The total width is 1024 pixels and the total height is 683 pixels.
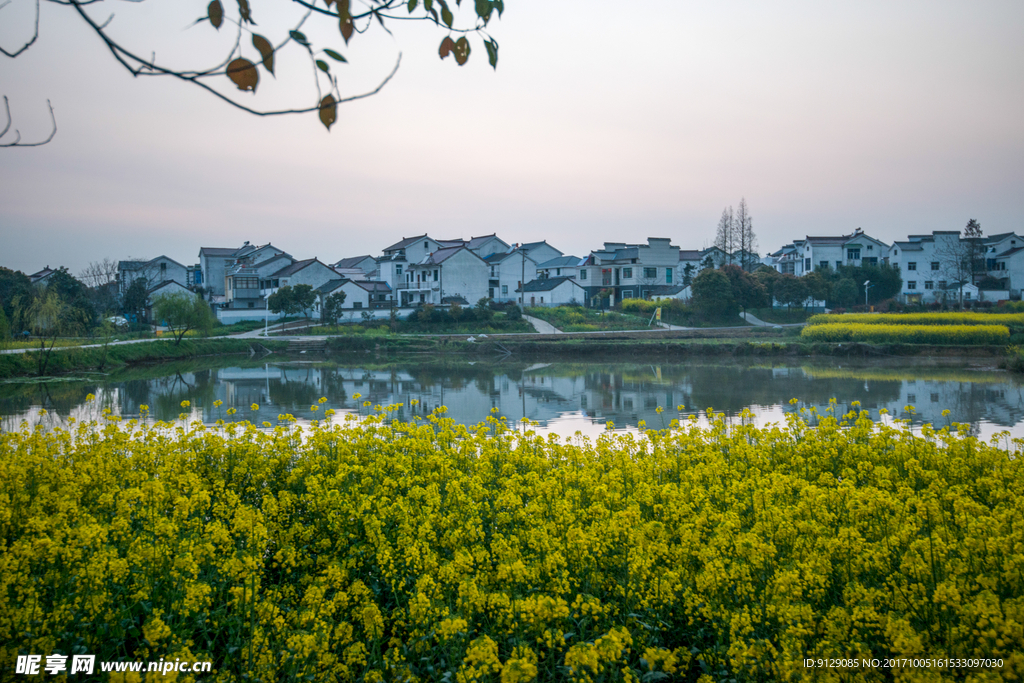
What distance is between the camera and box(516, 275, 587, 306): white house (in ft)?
188

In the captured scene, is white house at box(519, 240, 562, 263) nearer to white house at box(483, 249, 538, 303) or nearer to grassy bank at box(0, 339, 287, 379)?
white house at box(483, 249, 538, 303)

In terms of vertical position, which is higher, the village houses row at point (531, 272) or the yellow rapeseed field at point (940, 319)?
the village houses row at point (531, 272)

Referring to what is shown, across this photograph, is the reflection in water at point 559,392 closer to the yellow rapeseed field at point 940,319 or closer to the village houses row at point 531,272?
the yellow rapeseed field at point 940,319

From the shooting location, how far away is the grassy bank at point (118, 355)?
80.2 feet

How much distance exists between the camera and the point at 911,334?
3188 cm

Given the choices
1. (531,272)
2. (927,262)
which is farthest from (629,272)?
(927,262)

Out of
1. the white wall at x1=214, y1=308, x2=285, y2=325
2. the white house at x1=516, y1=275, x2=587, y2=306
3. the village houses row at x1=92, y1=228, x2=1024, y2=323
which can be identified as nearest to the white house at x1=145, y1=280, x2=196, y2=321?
the village houses row at x1=92, y1=228, x2=1024, y2=323

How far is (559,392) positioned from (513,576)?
54.9ft

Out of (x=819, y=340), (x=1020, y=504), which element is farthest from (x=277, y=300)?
(x=1020, y=504)

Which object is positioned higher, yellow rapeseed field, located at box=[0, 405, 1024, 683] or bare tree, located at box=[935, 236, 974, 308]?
bare tree, located at box=[935, 236, 974, 308]

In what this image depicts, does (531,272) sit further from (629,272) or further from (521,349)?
(521,349)

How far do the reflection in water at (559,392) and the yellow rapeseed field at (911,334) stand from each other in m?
5.46

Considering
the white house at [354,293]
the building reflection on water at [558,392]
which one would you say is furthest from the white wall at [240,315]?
the building reflection on water at [558,392]

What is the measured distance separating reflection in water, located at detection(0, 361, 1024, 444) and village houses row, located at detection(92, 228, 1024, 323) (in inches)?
1028
